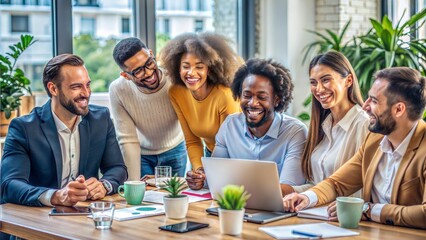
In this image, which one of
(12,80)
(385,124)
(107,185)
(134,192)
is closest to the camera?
(385,124)

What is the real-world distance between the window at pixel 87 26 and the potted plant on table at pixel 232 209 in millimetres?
3000

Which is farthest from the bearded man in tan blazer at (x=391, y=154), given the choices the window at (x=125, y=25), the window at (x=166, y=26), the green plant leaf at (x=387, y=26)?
the window at (x=166, y=26)

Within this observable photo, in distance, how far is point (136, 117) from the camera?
13.3ft

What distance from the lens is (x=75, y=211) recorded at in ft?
9.08

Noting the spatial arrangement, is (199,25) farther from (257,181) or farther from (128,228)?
(128,228)

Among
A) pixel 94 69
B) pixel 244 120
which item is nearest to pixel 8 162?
pixel 244 120

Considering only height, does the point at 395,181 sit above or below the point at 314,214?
above

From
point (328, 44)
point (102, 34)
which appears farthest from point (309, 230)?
point (328, 44)

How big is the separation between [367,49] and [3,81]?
2.84 m

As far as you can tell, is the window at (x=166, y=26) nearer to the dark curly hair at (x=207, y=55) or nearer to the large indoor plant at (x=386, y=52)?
the large indoor plant at (x=386, y=52)

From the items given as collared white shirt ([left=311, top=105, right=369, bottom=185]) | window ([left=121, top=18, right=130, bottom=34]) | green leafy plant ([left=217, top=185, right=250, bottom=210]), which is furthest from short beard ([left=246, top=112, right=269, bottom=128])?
window ([left=121, top=18, right=130, bottom=34])

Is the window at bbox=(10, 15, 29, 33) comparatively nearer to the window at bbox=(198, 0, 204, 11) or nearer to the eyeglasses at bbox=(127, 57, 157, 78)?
the eyeglasses at bbox=(127, 57, 157, 78)

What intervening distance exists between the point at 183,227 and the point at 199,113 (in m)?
1.48

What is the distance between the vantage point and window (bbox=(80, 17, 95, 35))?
5.05 metres
